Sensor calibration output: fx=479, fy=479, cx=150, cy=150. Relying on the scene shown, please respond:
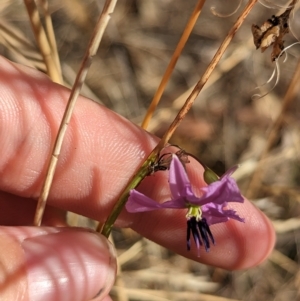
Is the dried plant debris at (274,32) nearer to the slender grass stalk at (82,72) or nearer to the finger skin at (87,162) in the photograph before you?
the slender grass stalk at (82,72)

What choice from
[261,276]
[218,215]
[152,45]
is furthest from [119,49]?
[218,215]

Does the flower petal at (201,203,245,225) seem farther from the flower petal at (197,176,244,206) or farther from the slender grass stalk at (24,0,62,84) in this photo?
the slender grass stalk at (24,0,62,84)

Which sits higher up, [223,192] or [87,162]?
[223,192]

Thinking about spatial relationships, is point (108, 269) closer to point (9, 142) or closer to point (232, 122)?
point (9, 142)

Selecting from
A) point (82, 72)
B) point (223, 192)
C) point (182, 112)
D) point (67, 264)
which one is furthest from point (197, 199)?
point (67, 264)

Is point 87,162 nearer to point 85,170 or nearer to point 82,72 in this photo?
point 85,170
